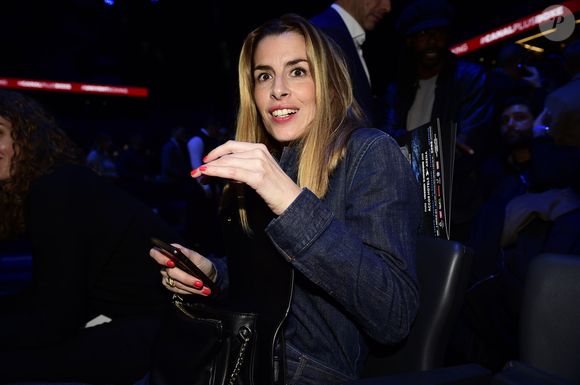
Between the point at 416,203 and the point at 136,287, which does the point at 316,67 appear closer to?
the point at 416,203

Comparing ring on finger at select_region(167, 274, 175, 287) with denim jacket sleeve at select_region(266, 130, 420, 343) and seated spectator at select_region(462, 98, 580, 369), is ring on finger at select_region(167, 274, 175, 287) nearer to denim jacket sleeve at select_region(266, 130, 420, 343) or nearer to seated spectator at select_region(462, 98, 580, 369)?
denim jacket sleeve at select_region(266, 130, 420, 343)

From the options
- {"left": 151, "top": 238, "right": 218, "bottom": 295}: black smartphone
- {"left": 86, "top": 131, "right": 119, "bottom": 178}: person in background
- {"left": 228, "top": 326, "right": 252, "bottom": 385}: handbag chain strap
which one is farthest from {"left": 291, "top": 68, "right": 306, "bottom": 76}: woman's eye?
{"left": 86, "top": 131, "right": 119, "bottom": 178}: person in background

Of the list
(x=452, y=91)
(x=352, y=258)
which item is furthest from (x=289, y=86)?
(x=452, y=91)

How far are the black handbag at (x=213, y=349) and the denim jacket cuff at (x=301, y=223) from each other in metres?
0.17

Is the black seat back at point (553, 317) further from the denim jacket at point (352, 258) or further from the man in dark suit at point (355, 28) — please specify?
the man in dark suit at point (355, 28)

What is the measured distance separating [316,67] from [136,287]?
978 millimetres

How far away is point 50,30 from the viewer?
10977 mm

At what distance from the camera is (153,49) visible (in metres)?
12.9

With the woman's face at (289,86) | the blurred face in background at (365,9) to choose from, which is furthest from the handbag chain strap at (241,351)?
the blurred face in background at (365,9)

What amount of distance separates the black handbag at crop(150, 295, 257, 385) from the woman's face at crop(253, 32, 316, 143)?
578 mm

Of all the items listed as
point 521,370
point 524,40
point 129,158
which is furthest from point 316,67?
point 129,158

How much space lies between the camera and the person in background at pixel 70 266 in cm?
137

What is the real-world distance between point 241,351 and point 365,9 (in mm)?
2160

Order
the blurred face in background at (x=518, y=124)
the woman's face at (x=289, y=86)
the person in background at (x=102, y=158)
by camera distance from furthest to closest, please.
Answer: the person in background at (x=102, y=158), the blurred face in background at (x=518, y=124), the woman's face at (x=289, y=86)
